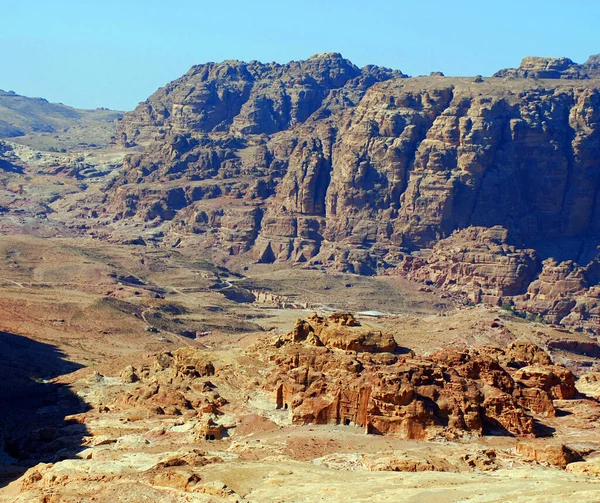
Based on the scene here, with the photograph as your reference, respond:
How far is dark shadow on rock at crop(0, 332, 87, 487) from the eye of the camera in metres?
64.1

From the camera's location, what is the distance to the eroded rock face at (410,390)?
6506 cm

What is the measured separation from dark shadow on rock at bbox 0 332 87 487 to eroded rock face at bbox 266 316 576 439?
1151 cm

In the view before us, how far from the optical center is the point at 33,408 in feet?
254

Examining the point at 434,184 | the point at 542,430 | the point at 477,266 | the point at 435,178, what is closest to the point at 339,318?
the point at 542,430

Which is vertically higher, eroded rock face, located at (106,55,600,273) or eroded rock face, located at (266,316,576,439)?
eroded rock face, located at (106,55,600,273)

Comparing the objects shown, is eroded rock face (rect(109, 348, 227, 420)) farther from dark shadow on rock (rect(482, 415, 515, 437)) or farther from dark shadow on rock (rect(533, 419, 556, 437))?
dark shadow on rock (rect(533, 419, 556, 437))

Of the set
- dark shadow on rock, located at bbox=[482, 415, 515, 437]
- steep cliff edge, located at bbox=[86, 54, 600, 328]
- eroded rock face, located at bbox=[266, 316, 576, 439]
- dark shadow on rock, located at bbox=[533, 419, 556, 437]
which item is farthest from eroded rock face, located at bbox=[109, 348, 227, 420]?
steep cliff edge, located at bbox=[86, 54, 600, 328]

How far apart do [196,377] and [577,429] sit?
2214 centimetres

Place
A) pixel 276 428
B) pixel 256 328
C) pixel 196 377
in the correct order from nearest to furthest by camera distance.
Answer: pixel 276 428
pixel 196 377
pixel 256 328

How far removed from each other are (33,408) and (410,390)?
964 inches

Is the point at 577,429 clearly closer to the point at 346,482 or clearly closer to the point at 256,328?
the point at 346,482

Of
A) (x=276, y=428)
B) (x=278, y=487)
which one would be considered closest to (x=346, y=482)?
(x=278, y=487)

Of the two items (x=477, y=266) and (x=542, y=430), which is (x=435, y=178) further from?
(x=542, y=430)

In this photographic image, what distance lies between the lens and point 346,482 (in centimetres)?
5428
